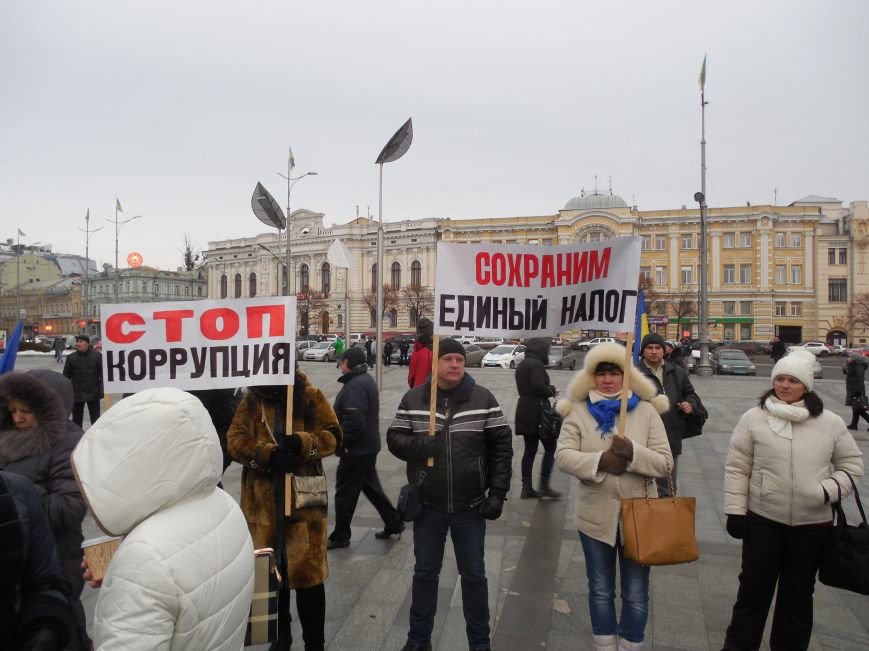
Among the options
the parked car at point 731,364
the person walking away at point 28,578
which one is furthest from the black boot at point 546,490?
the parked car at point 731,364

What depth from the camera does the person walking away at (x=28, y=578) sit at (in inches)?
69.0

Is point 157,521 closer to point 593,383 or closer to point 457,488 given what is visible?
point 457,488

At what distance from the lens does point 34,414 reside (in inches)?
122

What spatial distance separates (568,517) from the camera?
611 cm

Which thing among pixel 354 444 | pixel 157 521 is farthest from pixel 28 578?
pixel 354 444

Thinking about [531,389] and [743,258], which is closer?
[531,389]

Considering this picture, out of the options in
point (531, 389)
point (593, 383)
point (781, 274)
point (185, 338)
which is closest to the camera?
point (593, 383)

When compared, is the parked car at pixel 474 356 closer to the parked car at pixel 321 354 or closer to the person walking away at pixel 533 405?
the parked car at pixel 321 354

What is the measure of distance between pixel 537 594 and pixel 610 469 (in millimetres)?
1544

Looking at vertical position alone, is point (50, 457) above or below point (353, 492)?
above

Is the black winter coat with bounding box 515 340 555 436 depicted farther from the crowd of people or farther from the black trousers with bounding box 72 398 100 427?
the black trousers with bounding box 72 398 100 427

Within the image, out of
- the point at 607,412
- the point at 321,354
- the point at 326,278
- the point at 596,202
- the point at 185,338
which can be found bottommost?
the point at 321,354

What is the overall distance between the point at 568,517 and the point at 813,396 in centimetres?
316

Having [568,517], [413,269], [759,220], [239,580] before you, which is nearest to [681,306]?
[759,220]
